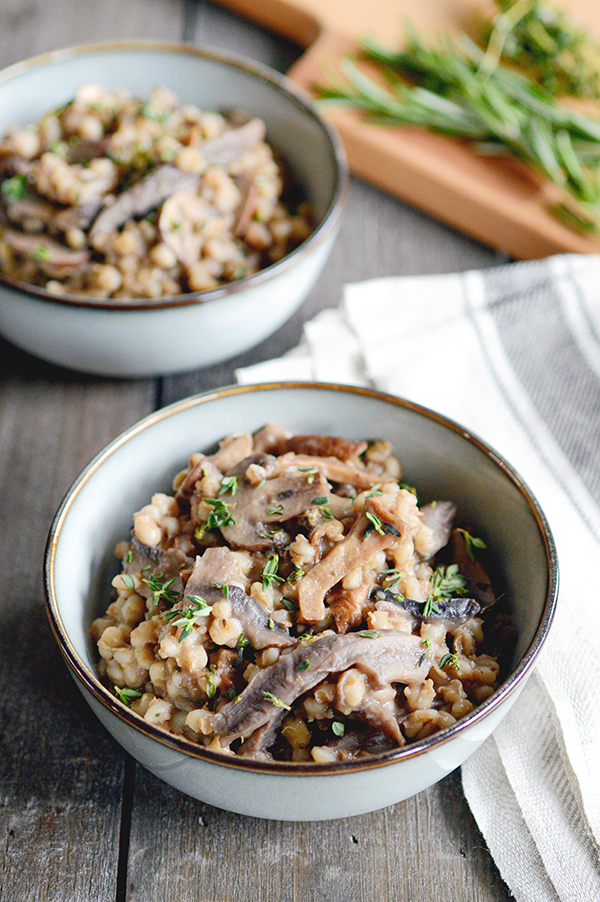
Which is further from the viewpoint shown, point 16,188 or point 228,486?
point 16,188

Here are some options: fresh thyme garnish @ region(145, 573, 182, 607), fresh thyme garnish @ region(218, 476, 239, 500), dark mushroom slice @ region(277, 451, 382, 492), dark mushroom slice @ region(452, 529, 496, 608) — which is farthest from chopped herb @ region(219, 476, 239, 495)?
dark mushroom slice @ region(452, 529, 496, 608)

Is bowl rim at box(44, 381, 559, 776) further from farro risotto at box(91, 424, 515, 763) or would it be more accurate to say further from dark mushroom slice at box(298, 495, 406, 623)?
dark mushroom slice at box(298, 495, 406, 623)

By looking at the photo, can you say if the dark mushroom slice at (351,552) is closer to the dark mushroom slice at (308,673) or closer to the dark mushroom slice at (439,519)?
the dark mushroom slice at (308,673)

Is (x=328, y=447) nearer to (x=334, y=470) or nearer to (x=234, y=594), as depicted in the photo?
(x=334, y=470)

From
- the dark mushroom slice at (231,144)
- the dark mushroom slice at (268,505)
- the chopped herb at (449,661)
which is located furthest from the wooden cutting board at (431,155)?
the chopped herb at (449,661)

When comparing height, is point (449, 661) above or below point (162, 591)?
above

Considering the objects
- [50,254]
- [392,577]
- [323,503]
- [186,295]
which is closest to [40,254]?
[50,254]

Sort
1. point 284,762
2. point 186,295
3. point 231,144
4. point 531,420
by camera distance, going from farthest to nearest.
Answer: point 231,144, point 531,420, point 186,295, point 284,762
